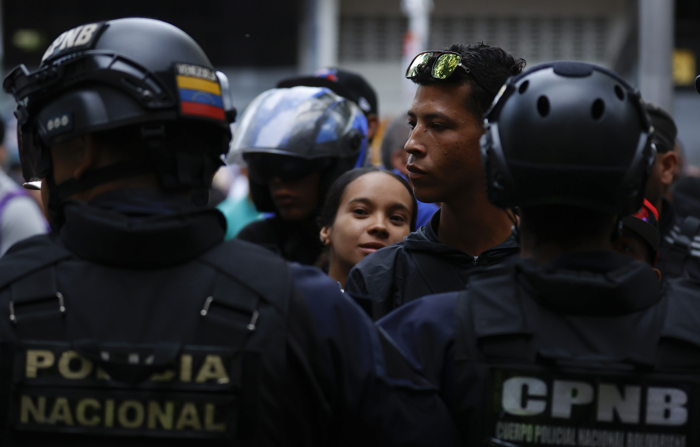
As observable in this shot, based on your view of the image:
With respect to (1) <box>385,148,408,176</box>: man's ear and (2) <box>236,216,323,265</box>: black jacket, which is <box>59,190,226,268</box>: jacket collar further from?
(1) <box>385,148,408,176</box>: man's ear

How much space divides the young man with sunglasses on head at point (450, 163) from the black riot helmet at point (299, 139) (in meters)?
1.03

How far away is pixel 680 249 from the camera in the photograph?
175 inches

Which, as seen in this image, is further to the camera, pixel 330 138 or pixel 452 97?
pixel 330 138

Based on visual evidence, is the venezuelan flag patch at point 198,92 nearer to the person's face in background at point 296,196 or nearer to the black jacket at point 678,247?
the person's face in background at point 296,196

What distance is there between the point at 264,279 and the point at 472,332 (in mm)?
471

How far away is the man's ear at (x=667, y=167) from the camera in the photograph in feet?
15.6

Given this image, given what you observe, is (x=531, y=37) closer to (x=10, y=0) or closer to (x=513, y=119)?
(x=10, y=0)

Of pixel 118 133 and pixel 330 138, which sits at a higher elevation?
pixel 118 133

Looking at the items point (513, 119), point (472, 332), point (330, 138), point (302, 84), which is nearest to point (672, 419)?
point (472, 332)

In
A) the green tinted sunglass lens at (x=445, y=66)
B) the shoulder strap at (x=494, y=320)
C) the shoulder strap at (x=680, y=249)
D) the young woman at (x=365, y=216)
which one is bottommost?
the shoulder strap at (x=680, y=249)

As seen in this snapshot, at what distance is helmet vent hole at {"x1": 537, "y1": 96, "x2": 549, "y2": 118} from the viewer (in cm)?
210

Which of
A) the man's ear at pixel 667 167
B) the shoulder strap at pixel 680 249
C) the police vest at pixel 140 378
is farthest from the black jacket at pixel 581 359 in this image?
the man's ear at pixel 667 167

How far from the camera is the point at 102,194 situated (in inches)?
78.4

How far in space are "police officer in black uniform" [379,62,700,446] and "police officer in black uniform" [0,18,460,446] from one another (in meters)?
0.14
